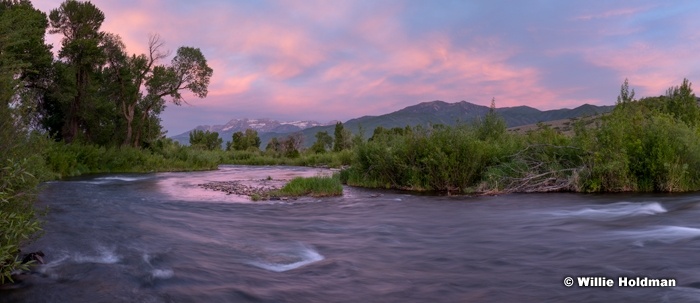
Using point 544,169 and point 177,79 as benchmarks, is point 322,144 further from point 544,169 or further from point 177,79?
point 544,169

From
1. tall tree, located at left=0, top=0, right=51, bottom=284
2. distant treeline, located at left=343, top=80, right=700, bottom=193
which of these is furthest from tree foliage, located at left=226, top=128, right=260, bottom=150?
tall tree, located at left=0, top=0, right=51, bottom=284

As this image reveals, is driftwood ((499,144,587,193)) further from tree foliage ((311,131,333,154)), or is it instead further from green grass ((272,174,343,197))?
tree foliage ((311,131,333,154))

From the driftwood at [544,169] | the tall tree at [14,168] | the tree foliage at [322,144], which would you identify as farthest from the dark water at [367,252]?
the tree foliage at [322,144]

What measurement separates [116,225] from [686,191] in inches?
741

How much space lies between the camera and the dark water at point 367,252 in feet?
21.8

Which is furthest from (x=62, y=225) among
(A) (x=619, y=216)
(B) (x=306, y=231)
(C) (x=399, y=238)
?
(A) (x=619, y=216)

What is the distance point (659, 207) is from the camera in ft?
46.0

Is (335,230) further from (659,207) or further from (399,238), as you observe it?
(659,207)

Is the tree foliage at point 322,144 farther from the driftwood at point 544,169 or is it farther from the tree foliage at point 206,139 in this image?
the driftwood at point 544,169

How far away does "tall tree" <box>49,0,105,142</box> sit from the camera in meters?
38.5

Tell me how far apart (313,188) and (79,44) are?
28354mm

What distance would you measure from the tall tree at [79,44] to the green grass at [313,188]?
27.0 m

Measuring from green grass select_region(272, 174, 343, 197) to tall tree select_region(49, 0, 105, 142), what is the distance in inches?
1065

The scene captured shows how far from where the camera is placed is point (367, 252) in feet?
31.0
